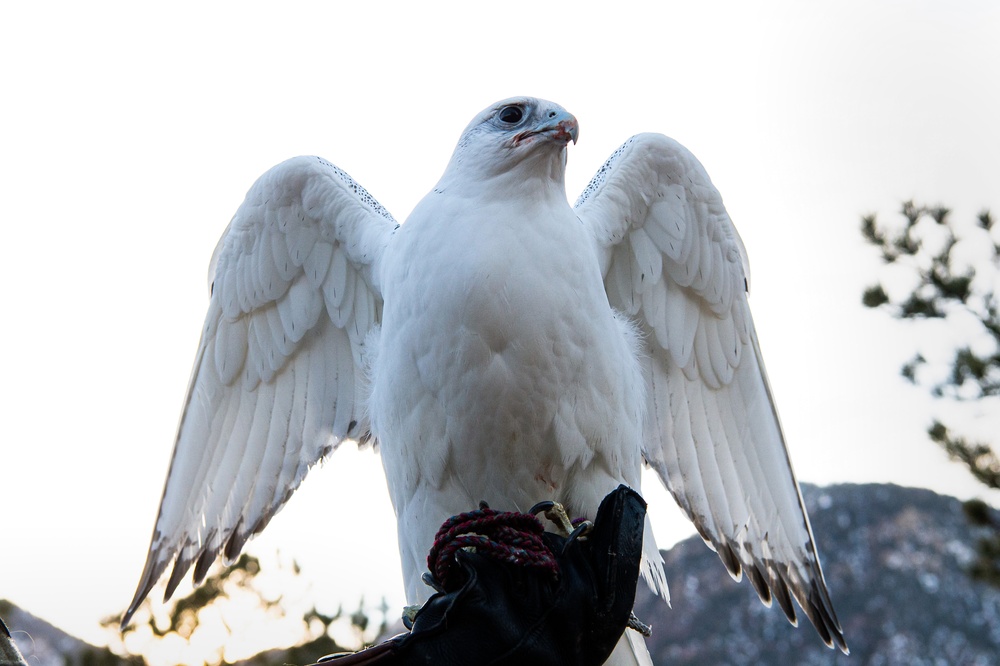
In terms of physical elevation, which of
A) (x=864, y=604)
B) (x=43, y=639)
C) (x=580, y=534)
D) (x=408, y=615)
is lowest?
(x=864, y=604)

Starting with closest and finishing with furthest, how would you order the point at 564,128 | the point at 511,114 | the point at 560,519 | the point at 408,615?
1. the point at 408,615
2. the point at 560,519
3. the point at 564,128
4. the point at 511,114

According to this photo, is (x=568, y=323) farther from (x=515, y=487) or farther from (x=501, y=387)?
(x=515, y=487)

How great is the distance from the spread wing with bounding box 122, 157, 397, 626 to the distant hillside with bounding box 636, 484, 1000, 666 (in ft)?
27.8

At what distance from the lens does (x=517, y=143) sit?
11.5ft

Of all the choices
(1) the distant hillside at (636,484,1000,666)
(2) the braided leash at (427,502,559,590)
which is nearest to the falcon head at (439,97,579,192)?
(2) the braided leash at (427,502,559,590)

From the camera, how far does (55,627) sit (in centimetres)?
1098

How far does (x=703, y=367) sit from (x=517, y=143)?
4.58 feet

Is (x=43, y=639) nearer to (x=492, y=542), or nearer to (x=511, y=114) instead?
(x=511, y=114)

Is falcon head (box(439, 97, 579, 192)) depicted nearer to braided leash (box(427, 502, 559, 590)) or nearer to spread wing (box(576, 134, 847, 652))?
spread wing (box(576, 134, 847, 652))

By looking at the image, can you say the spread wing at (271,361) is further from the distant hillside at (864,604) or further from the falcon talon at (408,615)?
the distant hillside at (864,604)

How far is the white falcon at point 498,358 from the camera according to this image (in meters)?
3.22

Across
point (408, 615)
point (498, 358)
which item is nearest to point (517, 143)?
point (498, 358)

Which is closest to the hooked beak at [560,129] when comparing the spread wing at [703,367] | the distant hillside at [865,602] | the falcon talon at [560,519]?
the spread wing at [703,367]

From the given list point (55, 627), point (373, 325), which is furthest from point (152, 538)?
point (55, 627)
